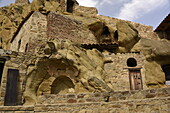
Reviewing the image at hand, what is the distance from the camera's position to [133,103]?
3.87m

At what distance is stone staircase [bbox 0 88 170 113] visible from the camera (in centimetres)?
378

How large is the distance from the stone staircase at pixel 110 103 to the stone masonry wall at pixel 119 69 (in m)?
7.30

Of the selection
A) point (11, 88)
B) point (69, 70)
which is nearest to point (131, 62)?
point (69, 70)

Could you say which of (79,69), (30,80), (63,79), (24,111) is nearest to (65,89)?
(63,79)

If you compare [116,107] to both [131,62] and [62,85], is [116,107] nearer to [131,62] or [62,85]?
[62,85]

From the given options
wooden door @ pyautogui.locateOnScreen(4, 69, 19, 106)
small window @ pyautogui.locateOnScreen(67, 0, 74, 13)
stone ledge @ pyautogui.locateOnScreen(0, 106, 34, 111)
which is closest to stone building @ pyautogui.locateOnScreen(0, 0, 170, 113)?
wooden door @ pyautogui.locateOnScreen(4, 69, 19, 106)

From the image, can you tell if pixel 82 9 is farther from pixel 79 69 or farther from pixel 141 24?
pixel 79 69

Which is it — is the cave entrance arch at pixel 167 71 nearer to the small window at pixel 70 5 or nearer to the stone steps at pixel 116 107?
the stone steps at pixel 116 107

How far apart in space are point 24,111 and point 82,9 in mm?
15371

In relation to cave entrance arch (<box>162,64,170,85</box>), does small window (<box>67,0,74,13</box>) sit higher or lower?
higher

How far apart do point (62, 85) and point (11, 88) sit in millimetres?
3213

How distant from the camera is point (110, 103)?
399cm

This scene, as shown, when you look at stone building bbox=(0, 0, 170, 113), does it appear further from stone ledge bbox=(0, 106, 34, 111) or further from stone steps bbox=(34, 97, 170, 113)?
stone steps bbox=(34, 97, 170, 113)

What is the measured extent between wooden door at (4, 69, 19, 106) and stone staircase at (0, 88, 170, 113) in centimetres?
512
